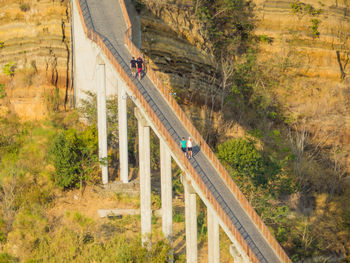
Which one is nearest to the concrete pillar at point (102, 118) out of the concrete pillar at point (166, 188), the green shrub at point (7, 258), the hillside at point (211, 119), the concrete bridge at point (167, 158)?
the concrete bridge at point (167, 158)

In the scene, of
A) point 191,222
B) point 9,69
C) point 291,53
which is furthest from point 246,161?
point 9,69

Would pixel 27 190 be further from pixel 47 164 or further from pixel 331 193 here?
pixel 331 193

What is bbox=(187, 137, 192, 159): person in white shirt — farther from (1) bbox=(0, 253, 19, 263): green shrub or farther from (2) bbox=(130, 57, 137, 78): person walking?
(1) bbox=(0, 253, 19, 263): green shrub

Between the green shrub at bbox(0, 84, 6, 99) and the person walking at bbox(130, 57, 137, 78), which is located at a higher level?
the person walking at bbox(130, 57, 137, 78)

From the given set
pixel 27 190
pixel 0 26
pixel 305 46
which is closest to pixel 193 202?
pixel 27 190

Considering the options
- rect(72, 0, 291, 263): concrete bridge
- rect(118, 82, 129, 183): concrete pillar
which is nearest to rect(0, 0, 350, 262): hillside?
rect(118, 82, 129, 183): concrete pillar

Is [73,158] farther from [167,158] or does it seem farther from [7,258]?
[167,158]
